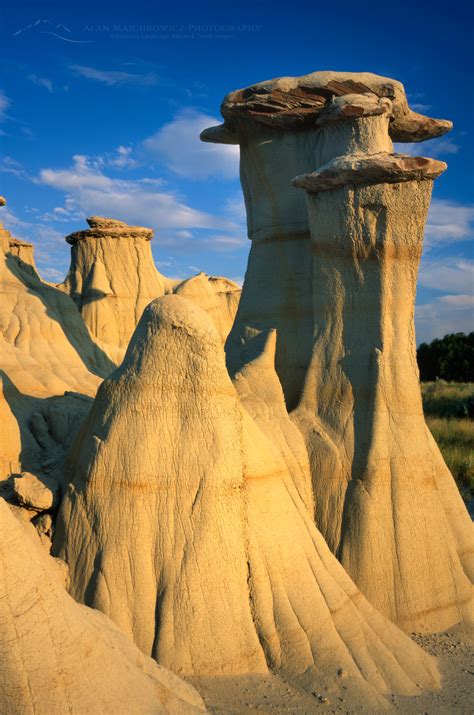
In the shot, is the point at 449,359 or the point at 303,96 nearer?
the point at 303,96

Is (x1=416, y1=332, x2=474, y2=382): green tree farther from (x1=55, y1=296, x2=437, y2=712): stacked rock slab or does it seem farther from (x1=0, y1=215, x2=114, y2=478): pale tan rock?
(x1=55, y1=296, x2=437, y2=712): stacked rock slab

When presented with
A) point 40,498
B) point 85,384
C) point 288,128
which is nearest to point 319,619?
point 40,498

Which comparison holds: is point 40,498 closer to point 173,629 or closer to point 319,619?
point 173,629

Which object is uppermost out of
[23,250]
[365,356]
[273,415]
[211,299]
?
[23,250]

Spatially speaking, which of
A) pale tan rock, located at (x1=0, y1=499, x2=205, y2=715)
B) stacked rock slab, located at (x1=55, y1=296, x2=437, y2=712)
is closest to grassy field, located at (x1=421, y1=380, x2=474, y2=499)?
stacked rock slab, located at (x1=55, y1=296, x2=437, y2=712)

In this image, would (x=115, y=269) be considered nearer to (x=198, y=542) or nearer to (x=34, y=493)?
(x=34, y=493)

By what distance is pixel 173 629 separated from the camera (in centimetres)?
473

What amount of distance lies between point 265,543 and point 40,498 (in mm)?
1746

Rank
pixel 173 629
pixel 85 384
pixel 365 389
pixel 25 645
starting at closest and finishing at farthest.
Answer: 1. pixel 25 645
2. pixel 173 629
3. pixel 365 389
4. pixel 85 384

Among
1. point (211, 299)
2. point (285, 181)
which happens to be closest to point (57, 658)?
point (285, 181)

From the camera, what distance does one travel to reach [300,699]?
4770 mm

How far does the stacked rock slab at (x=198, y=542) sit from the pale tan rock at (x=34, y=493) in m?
0.18

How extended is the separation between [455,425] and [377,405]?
12438mm

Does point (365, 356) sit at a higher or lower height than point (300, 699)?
higher
